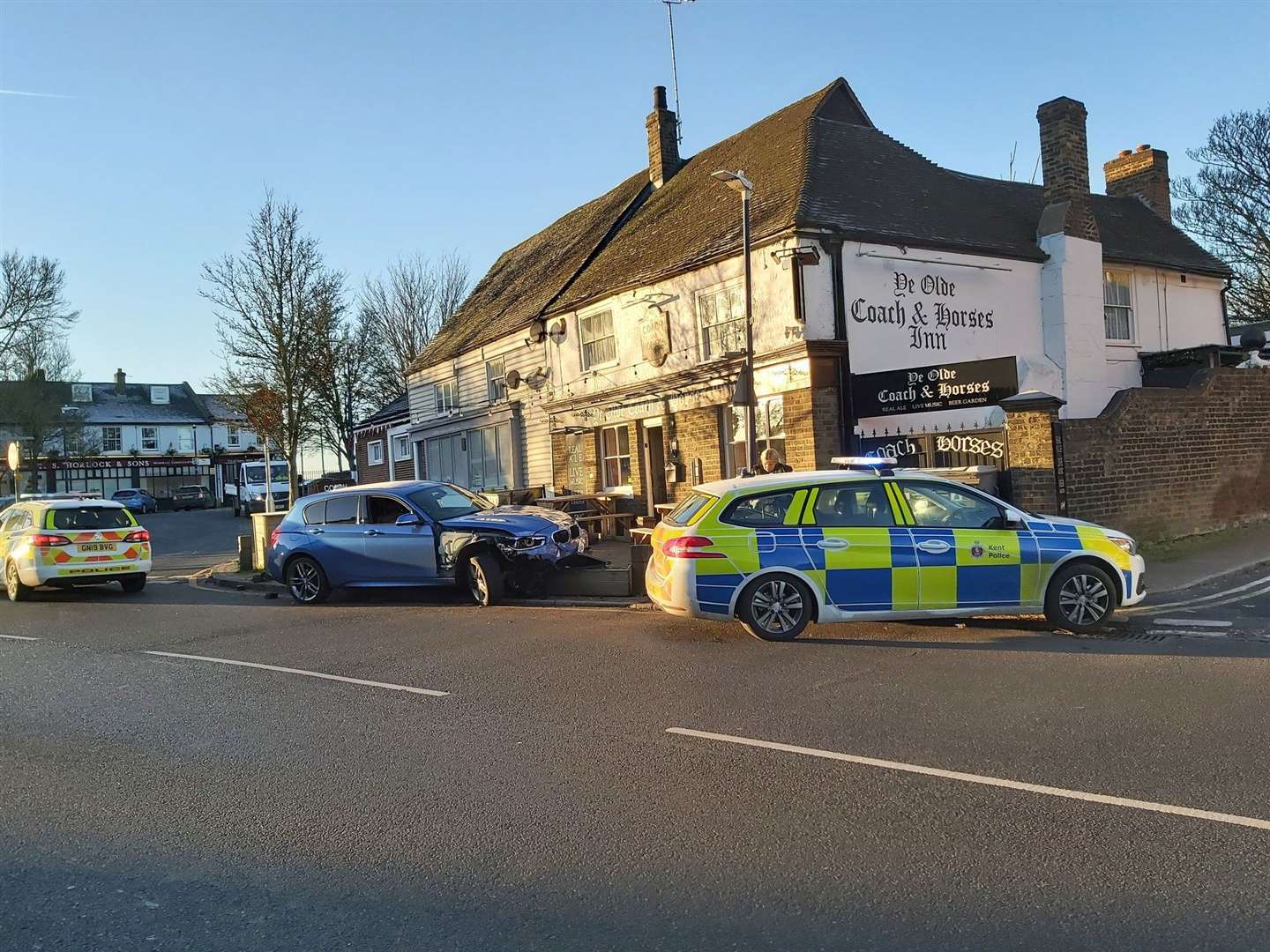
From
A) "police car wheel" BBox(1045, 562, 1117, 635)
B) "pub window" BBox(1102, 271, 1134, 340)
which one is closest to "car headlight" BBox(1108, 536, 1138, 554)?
"police car wheel" BBox(1045, 562, 1117, 635)

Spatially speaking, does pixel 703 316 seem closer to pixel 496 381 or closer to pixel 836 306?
pixel 836 306

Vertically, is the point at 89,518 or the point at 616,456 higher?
the point at 616,456

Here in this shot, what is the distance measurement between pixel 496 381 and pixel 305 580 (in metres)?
12.5

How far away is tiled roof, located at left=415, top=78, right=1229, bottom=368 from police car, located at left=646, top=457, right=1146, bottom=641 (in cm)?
774

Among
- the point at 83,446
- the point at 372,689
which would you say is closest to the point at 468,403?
the point at 372,689

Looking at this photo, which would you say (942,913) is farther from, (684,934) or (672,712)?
(672,712)

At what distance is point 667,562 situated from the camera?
8.87m

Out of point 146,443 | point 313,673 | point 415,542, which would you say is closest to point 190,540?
point 415,542

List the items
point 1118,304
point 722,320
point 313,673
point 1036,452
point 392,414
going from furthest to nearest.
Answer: point 392,414 → point 1118,304 → point 722,320 → point 1036,452 → point 313,673

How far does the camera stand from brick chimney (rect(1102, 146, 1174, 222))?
918 inches

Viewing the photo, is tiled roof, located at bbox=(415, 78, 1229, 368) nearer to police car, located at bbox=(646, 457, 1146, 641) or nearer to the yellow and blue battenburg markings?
police car, located at bbox=(646, 457, 1146, 641)

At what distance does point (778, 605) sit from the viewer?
8.50 m

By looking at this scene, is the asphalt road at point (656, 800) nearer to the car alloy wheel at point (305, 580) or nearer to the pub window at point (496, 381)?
the car alloy wheel at point (305, 580)

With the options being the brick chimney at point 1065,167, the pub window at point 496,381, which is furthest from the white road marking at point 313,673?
the pub window at point 496,381
